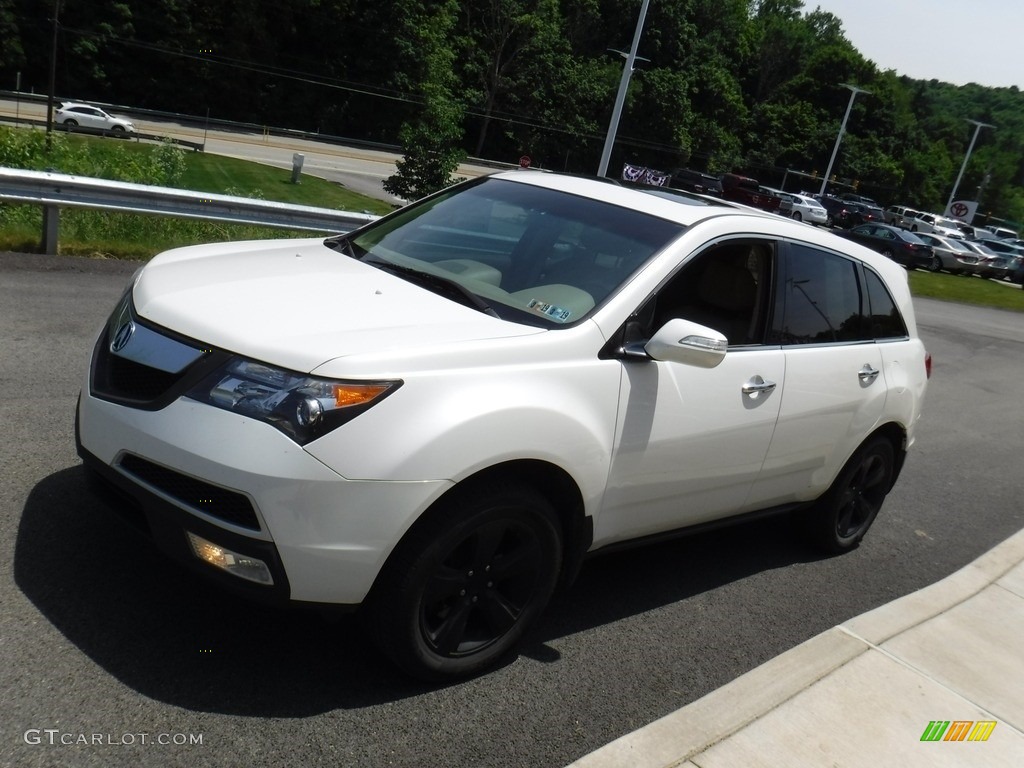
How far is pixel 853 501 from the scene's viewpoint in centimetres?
561

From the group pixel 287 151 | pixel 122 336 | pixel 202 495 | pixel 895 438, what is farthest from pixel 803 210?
pixel 202 495

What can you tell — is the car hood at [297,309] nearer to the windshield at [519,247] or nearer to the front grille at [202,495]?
the windshield at [519,247]

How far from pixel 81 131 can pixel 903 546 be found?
159 ft

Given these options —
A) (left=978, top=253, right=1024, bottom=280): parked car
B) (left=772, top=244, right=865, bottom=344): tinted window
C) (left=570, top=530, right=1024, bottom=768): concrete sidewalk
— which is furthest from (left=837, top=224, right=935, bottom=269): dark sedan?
(left=570, top=530, right=1024, bottom=768): concrete sidewalk

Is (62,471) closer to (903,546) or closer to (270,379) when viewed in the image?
(270,379)

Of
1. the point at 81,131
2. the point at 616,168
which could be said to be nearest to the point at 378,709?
the point at 81,131

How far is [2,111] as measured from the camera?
4703 cm

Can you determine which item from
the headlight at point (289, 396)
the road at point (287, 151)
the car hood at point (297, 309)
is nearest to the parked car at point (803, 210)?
the road at point (287, 151)

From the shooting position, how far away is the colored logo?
12.8 feet

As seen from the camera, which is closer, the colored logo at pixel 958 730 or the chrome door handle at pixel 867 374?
the colored logo at pixel 958 730

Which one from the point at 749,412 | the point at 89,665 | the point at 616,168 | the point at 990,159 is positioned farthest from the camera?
the point at 990,159

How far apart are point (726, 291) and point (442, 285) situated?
4.28 feet

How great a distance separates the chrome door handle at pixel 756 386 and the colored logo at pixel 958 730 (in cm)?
152

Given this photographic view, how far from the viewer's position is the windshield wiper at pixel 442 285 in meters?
3.80
